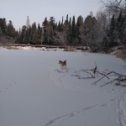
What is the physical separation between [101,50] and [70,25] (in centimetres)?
2170

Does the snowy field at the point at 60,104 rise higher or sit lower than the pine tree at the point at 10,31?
lower

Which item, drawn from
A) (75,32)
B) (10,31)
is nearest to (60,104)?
(75,32)

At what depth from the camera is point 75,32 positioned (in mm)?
58812

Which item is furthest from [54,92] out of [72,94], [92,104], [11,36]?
[11,36]

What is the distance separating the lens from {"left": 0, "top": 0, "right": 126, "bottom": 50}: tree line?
4284cm

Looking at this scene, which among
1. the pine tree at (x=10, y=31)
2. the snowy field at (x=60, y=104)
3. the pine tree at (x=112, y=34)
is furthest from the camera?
the pine tree at (x=10, y=31)

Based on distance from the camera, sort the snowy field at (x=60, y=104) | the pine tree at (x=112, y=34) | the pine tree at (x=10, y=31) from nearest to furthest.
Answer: the snowy field at (x=60, y=104) → the pine tree at (x=112, y=34) → the pine tree at (x=10, y=31)

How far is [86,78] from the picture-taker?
33.7ft

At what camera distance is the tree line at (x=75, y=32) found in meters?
42.8

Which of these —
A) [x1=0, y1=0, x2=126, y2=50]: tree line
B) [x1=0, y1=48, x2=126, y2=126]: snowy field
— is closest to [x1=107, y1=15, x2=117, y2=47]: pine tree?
[x1=0, y1=0, x2=126, y2=50]: tree line

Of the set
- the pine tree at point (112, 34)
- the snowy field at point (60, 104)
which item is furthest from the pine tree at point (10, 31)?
the snowy field at point (60, 104)

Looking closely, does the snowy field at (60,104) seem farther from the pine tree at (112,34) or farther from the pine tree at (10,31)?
the pine tree at (10,31)

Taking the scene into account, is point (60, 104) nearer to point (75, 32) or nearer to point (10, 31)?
point (75, 32)

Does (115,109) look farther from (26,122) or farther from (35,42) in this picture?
(35,42)
